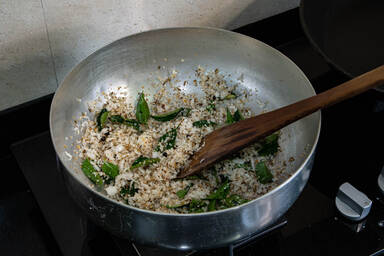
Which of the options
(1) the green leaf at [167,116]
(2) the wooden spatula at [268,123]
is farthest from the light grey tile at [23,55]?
(2) the wooden spatula at [268,123]

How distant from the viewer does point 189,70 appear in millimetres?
1014

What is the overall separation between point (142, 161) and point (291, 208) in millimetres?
305

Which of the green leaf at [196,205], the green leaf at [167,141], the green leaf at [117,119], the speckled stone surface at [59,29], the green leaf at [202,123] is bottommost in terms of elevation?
the green leaf at [196,205]

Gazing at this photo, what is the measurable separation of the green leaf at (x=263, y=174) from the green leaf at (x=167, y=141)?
6.8 inches

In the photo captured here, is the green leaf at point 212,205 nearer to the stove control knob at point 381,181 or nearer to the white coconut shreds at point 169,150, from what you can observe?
the white coconut shreds at point 169,150

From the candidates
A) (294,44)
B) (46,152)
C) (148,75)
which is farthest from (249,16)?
(46,152)

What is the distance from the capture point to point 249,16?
1173mm

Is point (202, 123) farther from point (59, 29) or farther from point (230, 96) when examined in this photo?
point (59, 29)

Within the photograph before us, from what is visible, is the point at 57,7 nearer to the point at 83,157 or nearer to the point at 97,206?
the point at 83,157

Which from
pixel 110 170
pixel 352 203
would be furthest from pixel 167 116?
pixel 352 203

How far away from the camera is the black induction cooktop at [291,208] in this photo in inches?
33.5

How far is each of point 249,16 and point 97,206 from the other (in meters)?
0.69

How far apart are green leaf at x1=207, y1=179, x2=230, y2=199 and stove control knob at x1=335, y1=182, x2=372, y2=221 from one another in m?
0.23

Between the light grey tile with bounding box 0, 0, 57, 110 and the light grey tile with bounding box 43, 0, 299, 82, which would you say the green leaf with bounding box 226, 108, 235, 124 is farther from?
the light grey tile with bounding box 0, 0, 57, 110
